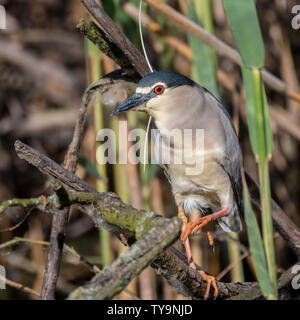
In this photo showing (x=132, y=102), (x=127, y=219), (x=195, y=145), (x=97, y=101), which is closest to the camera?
(x=127, y=219)

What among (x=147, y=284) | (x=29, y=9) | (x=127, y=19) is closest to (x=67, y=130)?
(x=29, y=9)

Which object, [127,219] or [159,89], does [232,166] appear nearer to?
[159,89]

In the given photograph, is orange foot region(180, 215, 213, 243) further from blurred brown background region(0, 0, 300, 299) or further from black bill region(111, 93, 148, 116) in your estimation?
blurred brown background region(0, 0, 300, 299)

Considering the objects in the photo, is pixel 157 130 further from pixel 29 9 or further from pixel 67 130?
pixel 29 9

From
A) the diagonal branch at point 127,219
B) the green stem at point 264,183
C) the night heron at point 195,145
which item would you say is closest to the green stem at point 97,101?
the night heron at point 195,145

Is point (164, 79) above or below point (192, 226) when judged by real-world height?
above

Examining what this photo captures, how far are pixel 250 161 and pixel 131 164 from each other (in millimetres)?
1124

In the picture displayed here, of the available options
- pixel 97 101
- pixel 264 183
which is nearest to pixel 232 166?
pixel 97 101

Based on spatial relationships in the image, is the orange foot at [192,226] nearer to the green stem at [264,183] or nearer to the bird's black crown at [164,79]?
the bird's black crown at [164,79]

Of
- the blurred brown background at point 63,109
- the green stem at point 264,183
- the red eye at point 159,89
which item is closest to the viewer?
the green stem at point 264,183

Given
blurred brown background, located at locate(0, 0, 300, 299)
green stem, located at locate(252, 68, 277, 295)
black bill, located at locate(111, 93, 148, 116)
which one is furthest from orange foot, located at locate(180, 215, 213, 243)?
blurred brown background, located at locate(0, 0, 300, 299)

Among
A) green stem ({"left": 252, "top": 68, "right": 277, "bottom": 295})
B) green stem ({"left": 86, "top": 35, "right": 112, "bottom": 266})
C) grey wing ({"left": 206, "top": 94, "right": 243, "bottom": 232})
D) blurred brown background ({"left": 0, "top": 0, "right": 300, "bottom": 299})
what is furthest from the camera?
blurred brown background ({"left": 0, "top": 0, "right": 300, "bottom": 299})

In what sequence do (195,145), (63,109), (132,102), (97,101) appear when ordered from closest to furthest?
(132,102), (195,145), (97,101), (63,109)

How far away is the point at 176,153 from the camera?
1785 millimetres
